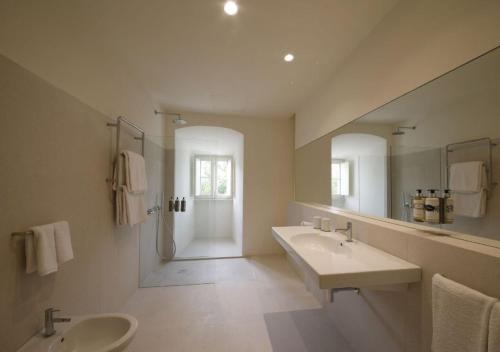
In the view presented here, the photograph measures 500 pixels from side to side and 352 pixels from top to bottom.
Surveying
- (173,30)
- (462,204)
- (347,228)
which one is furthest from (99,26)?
(462,204)

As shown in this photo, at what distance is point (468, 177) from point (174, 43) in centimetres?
228

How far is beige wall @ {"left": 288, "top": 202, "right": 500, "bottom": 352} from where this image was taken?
853mm

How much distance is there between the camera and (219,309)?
6.94 ft

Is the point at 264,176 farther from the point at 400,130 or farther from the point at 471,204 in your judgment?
the point at 471,204

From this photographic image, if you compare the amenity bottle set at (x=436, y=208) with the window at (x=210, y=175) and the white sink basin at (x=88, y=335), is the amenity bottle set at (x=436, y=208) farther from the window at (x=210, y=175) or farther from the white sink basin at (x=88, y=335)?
the window at (x=210, y=175)

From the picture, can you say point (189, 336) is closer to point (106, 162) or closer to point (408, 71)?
point (106, 162)

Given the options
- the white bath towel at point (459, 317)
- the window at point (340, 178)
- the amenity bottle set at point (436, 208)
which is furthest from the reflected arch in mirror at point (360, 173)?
the white bath towel at point (459, 317)

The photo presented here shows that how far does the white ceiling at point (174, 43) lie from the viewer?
1.24 meters

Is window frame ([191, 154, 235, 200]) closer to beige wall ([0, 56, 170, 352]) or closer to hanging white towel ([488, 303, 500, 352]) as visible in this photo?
beige wall ([0, 56, 170, 352])

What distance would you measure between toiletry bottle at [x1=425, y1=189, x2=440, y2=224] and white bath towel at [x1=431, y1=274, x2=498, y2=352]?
34cm

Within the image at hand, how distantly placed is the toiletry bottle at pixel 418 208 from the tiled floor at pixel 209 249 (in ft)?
9.23

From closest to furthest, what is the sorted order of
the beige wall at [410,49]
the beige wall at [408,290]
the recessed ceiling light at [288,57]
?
the beige wall at [408,290] < the beige wall at [410,49] < the recessed ceiling light at [288,57]

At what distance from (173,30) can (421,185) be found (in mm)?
2161

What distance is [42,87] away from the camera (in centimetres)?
119
